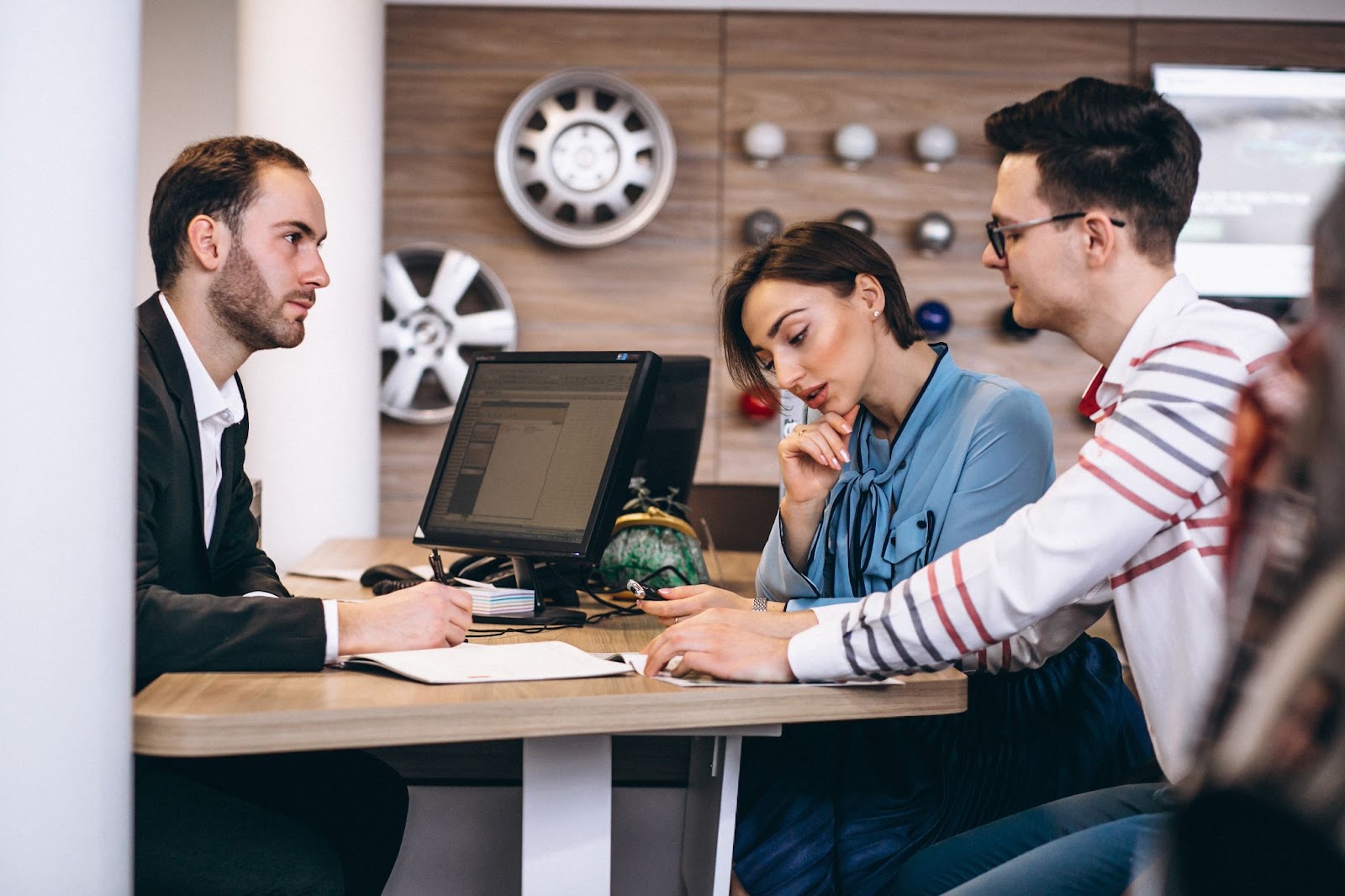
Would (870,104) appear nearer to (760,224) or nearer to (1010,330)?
(760,224)

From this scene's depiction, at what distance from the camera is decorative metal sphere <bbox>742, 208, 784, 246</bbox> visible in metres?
4.52

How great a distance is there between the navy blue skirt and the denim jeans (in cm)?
9

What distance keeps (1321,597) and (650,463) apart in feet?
6.22

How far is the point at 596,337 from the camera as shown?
4602 millimetres

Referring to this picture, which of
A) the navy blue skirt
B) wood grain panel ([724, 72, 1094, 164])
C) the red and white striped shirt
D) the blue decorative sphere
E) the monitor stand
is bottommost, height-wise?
the navy blue skirt

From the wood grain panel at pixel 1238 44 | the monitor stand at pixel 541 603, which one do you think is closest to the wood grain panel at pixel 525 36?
the wood grain panel at pixel 1238 44

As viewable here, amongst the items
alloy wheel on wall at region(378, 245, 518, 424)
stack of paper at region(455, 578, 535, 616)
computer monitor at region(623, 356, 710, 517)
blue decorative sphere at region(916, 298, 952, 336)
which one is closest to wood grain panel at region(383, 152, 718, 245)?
alloy wheel on wall at region(378, 245, 518, 424)

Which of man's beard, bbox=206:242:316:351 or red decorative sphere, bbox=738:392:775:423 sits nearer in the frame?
man's beard, bbox=206:242:316:351

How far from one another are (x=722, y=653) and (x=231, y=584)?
0.92m

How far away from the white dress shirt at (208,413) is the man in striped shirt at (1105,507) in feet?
2.52

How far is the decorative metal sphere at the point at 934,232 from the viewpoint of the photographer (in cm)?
451

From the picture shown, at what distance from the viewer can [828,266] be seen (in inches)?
76.3

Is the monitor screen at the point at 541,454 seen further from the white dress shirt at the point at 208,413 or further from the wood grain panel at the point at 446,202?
the wood grain panel at the point at 446,202

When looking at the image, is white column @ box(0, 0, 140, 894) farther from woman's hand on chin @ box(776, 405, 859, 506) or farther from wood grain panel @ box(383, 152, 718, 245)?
wood grain panel @ box(383, 152, 718, 245)
